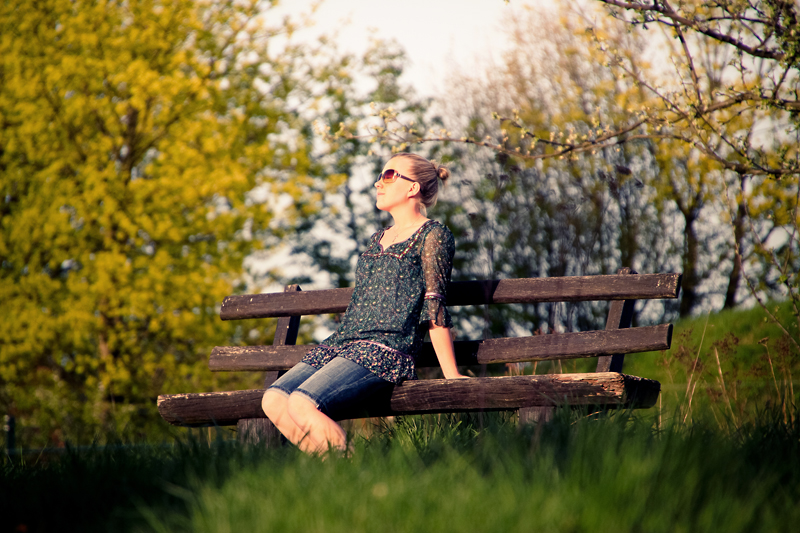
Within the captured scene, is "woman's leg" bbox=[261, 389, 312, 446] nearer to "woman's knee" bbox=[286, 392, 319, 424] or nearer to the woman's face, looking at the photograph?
"woman's knee" bbox=[286, 392, 319, 424]

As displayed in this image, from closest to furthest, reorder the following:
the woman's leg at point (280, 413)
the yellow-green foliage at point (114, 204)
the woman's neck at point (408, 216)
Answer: the woman's leg at point (280, 413) < the woman's neck at point (408, 216) < the yellow-green foliage at point (114, 204)

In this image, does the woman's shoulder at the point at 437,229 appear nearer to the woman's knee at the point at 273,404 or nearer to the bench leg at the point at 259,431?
the woman's knee at the point at 273,404

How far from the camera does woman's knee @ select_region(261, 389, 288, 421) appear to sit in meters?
2.93

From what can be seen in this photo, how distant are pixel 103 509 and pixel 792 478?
2.08 m

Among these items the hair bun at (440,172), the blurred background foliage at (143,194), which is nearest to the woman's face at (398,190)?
the hair bun at (440,172)

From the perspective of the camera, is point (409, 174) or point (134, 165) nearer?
point (409, 174)

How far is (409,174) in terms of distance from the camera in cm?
342

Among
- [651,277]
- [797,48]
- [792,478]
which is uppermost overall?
[797,48]

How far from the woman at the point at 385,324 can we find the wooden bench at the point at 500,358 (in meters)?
0.16

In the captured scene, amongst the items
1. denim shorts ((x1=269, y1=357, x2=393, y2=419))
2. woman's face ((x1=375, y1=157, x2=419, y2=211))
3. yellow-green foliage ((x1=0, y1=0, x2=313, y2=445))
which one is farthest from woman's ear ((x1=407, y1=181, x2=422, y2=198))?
yellow-green foliage ((x1=0, y1=0, x2=313, y2=445))

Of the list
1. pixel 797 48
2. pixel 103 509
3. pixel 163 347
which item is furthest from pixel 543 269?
pixel 103 509

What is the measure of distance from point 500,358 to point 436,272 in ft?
1.65

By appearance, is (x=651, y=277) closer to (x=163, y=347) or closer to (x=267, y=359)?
(x=267, y=359)

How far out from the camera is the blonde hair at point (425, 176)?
11.3 ft
